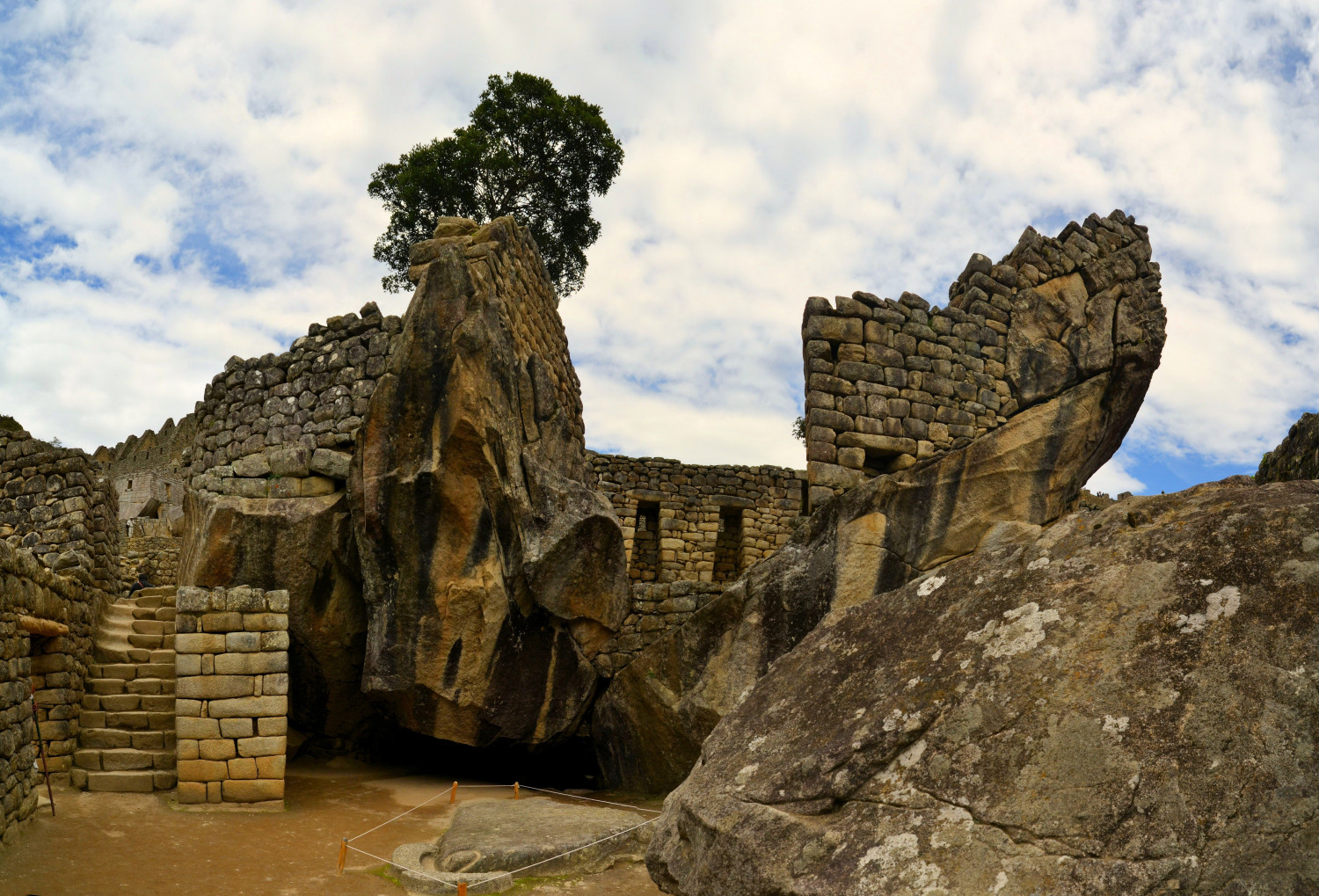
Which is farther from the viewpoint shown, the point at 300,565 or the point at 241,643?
the point at 300,565

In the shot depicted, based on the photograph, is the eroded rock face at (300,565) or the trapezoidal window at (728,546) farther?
the trapezoidal window at (728,546)

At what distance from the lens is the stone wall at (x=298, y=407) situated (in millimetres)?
10453

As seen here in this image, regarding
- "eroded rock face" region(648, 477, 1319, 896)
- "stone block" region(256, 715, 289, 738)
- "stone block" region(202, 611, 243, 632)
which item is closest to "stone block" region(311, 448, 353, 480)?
"stone block" region(202, 611, 243, 632)

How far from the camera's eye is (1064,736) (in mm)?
2510

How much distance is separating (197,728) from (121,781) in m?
1.04

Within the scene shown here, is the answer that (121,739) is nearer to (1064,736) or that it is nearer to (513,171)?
(1064,736)

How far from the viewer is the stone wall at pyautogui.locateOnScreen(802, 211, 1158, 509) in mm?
9234

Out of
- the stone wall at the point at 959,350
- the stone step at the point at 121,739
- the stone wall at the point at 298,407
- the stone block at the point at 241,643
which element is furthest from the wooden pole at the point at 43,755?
the stone wall at the point at 959,350

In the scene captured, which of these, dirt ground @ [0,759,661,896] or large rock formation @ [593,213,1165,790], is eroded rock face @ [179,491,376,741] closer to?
dirt ground @ [0,759,661,896]

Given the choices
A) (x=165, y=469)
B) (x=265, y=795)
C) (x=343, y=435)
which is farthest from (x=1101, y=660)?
(x=165, y=469)

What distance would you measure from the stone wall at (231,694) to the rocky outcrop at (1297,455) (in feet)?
27.6

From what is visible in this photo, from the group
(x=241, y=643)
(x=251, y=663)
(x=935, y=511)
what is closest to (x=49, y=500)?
(x=241, y=643)

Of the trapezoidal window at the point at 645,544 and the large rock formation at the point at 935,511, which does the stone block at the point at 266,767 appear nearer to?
the large rock formation at the point at 935,511

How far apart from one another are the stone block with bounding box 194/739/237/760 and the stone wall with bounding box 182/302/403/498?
9.21 feet
